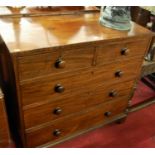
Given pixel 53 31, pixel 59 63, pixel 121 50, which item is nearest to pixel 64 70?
pixel 59 63

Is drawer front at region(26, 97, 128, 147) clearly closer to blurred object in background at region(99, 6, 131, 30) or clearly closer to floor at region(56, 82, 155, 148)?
floor at region(56, 82, 155, 148)

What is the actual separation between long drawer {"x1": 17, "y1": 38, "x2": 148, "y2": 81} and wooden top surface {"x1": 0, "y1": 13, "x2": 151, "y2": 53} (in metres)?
0.05

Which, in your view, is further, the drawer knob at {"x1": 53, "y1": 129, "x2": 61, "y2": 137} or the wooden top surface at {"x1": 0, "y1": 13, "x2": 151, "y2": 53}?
the drawer knob at {"x1": 53, "y1": 129, "x2": 61, "y2": 137}

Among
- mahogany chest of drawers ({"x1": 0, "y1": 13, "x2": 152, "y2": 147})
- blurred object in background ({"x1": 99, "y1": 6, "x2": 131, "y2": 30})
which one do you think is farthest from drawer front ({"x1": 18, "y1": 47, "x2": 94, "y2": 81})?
blurred object in background ({"x1": 99, "y1": 6, "x2": 131, "y2": 30})

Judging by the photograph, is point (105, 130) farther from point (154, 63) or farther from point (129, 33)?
point (129, 33)

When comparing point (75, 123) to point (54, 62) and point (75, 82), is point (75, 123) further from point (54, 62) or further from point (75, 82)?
point (54, 62)

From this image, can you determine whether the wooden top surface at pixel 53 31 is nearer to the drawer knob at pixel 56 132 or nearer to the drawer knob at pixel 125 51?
the drawer knob at pixel 125 51

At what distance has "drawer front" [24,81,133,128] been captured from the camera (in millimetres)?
1160

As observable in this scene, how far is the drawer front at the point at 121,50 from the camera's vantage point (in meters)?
1.12

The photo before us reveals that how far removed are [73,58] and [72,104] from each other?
0.37 meters

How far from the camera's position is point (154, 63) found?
155cm

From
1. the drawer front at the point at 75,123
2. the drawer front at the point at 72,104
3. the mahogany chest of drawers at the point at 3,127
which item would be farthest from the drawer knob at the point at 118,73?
the mahogany chest of drawers at the point at 3,127
